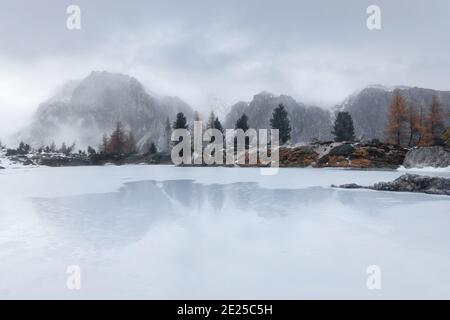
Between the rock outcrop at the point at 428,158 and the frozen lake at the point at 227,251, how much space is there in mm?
19856

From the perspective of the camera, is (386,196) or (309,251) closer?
(309,251)

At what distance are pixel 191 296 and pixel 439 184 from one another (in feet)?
41.3

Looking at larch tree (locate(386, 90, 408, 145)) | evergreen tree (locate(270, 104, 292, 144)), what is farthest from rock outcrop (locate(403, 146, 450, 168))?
evergreen tree (locate(270, 104, 292, 144))

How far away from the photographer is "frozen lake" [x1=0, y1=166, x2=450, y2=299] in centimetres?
378

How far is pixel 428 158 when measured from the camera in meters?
26.3

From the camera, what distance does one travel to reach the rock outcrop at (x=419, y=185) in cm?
1212

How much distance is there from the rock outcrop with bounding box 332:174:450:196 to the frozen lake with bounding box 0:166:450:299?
369cm

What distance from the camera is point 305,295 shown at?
11.8 feet

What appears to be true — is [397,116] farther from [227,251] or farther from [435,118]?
[227,251]

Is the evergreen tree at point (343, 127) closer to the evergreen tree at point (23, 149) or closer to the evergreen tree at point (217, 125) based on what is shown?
the evergreen tree at point (217, 125)

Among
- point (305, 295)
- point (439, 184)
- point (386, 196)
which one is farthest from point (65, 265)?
point (439, 184)

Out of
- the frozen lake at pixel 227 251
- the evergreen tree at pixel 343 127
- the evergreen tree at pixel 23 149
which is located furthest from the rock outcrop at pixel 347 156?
the evergreen tree at pixel 23 149

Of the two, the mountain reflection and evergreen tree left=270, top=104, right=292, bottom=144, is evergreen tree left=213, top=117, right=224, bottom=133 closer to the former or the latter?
evergreen tree left=270, top=104, right=292, bottom=144
